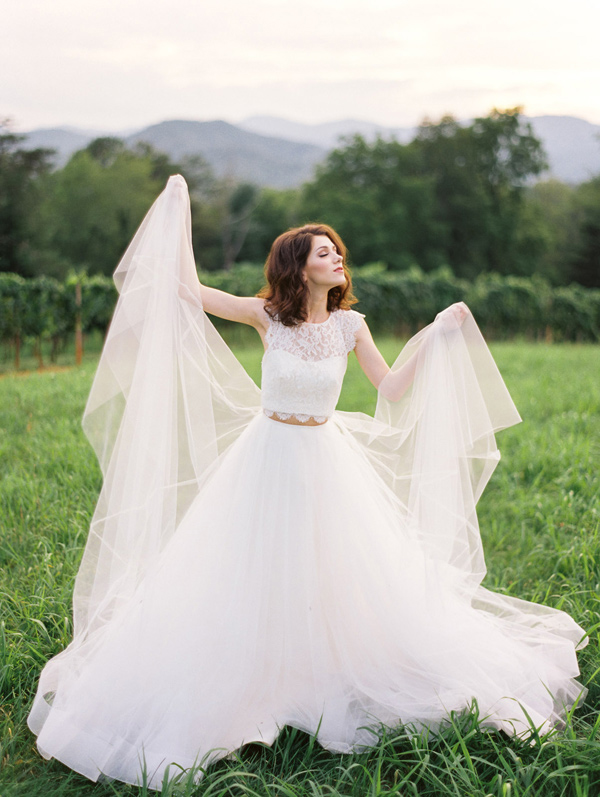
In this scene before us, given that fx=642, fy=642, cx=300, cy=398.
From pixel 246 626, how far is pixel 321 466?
76 centimetres

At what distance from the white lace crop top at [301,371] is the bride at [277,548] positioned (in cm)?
1

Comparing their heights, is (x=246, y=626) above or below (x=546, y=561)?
above

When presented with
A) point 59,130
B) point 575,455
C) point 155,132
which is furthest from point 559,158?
point 575,455

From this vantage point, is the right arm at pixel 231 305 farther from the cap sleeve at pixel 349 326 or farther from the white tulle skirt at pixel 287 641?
the white tulle skirt at pixel 287 641

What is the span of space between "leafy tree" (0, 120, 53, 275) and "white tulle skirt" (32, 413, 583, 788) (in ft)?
98.7

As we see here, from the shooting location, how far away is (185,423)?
121 inches

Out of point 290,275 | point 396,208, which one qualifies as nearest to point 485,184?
point 396,208

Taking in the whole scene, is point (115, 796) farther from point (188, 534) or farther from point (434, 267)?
point (434, 267)

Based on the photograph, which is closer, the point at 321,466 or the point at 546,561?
the point at 321,466

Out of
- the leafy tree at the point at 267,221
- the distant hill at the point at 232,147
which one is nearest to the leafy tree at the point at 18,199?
the leafy tree at the point at 267,221

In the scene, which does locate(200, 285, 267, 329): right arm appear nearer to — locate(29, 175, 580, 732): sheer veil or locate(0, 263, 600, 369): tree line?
locate(29, 175, 580, 732): sheer veil

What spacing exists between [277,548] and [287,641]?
388mm

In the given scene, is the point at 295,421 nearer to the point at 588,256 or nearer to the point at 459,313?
the point at 459,313

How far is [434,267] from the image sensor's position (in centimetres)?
4141
